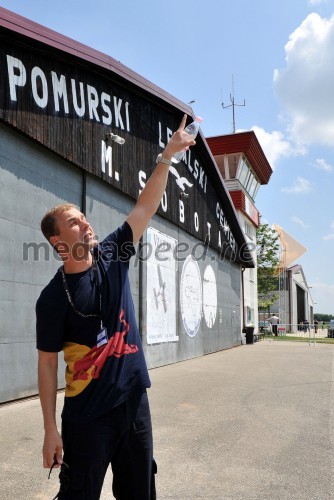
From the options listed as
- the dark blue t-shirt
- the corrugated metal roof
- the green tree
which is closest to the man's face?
the dark blue t-shirt

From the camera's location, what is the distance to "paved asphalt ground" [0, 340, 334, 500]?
4273 millimetres

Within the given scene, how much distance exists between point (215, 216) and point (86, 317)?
2008cm

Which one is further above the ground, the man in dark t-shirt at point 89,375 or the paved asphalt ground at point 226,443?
the man in dark t-shirt at point 89,375

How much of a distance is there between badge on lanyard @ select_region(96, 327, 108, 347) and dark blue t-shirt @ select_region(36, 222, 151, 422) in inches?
0.6

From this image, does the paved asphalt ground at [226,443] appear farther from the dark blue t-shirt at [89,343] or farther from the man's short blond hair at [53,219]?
the man's short blond hair at [53,219]

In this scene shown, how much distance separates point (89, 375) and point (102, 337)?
195mm

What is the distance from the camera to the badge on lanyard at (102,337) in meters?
2.28

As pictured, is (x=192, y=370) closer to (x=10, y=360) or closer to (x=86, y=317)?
(x=10, y=360)

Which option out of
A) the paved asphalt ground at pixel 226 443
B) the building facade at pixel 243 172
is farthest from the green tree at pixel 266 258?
the paved asphalt ground at pixel 226 443

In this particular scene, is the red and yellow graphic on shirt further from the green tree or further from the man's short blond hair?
the green tree

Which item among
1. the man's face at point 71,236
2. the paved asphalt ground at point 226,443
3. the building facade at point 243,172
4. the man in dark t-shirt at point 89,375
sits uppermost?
the building facade at point 243,172

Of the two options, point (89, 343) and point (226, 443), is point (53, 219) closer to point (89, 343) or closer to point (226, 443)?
point (89, 343)

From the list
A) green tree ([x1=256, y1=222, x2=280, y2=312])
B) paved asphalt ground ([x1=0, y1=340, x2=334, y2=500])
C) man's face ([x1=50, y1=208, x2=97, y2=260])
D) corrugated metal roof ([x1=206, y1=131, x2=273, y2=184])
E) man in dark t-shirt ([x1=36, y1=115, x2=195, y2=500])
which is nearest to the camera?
man in dark t-shirt ([x1=36, y1=115, x2=195, y2=500])

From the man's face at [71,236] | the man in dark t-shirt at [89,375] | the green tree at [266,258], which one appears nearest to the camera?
the man in dark t-shirt at [89,375]
